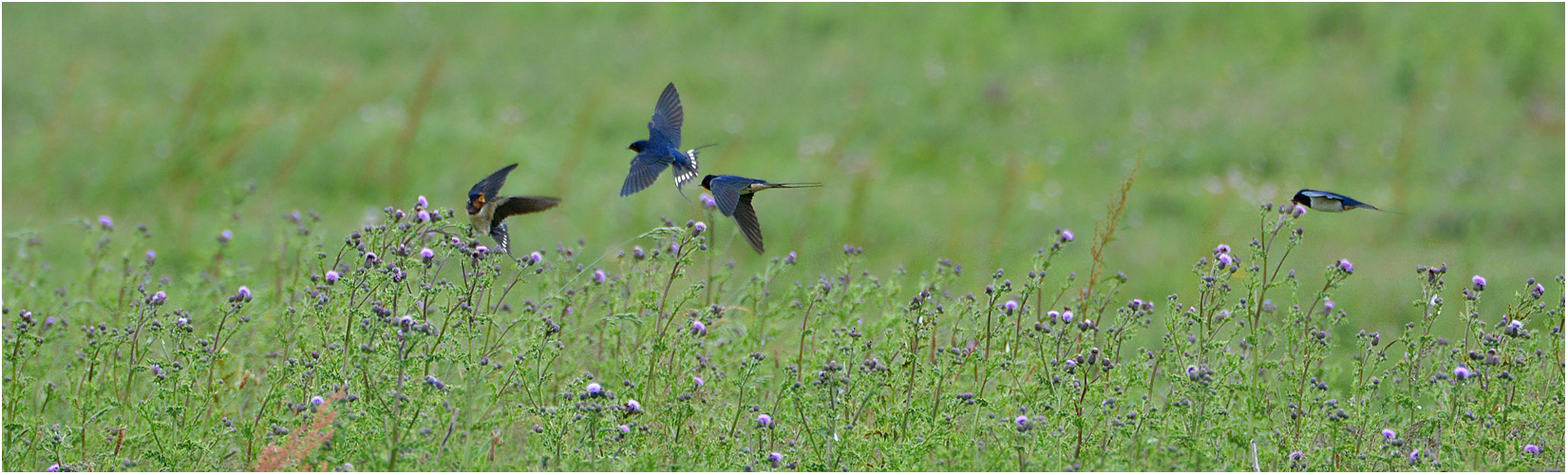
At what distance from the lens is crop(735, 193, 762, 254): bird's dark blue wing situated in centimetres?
282

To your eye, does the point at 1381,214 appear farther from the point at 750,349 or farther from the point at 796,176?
the point at 750,349

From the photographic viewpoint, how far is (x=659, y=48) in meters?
12.5

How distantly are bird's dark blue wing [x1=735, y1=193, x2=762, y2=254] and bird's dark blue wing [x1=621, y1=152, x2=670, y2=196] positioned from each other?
209 millimetres

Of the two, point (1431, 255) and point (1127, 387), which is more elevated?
point (1431, 255)

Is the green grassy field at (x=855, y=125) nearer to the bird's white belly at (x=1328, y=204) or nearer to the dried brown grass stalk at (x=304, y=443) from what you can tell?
the dried brown grass stalk at (x=304, y=443)

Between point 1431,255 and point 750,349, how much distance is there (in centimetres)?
592

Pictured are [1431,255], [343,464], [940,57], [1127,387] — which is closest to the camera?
[343,464]

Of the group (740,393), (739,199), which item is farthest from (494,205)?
(740,393)

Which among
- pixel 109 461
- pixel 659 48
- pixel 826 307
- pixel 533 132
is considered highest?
pixel 659 48

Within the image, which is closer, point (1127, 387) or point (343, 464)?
point (343, 464)

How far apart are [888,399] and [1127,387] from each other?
2.21ft

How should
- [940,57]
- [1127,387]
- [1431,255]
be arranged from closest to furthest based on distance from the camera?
[1127,387]
[1431,255]
[940,57]

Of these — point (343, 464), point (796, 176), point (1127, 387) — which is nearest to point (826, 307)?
point (1127, 387)

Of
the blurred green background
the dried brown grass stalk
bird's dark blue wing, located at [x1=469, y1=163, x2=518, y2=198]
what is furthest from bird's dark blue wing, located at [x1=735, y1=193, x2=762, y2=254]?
the blurred green background
